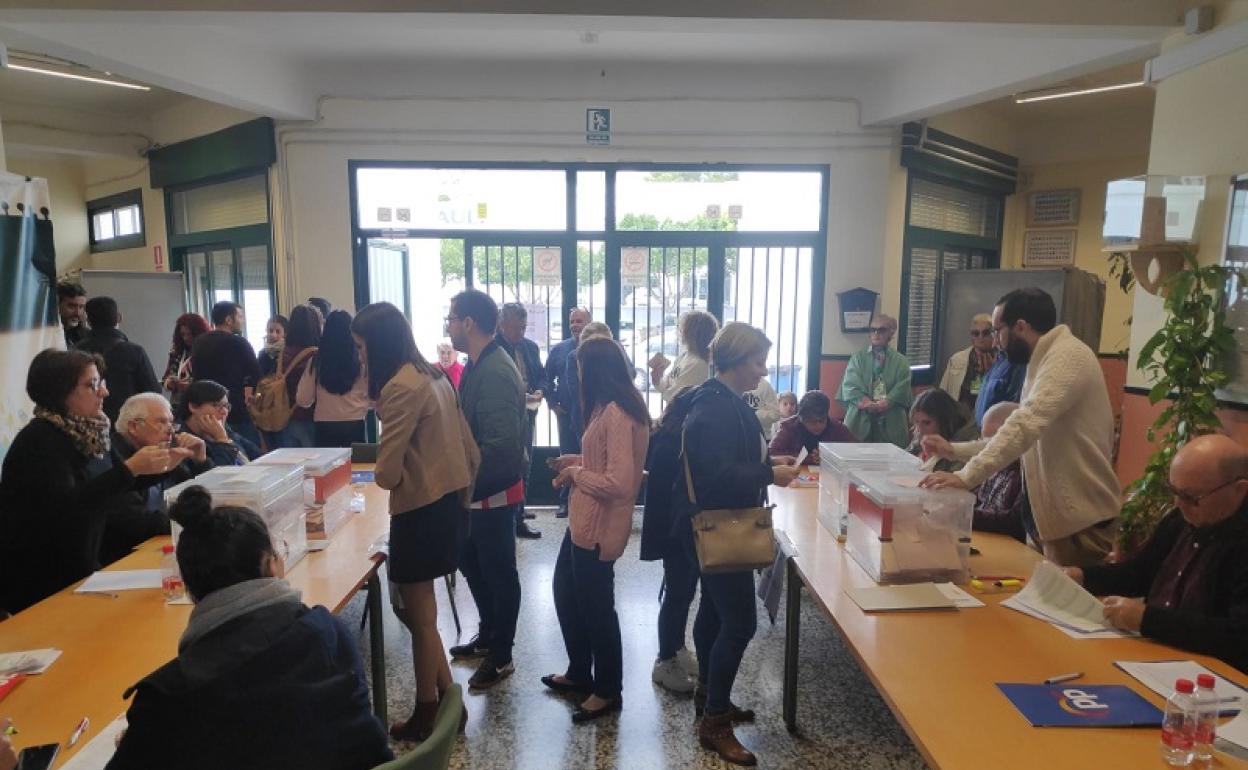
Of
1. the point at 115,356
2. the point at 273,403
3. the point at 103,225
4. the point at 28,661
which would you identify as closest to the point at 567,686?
the point at 28,661

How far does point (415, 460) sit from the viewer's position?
220cm

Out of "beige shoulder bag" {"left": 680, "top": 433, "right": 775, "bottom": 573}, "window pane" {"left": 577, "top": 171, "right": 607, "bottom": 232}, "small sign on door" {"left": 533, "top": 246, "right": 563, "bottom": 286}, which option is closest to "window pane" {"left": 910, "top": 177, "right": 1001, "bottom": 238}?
"window pane" {"left": 577, "top": 171, "right": 607, "bottom": 232}

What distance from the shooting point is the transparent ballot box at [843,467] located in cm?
252

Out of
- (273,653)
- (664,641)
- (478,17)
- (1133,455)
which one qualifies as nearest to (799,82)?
(478,17)

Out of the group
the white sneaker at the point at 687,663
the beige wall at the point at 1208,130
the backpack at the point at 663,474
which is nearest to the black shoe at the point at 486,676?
the white sneaker at the point at 687,663

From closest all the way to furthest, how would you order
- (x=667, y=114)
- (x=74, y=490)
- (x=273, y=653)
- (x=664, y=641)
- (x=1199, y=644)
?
(x=273, y=653) → (x=1199, y=644) → (x=74, y=490) → (x=664, y=641) → (x=667, y=114)

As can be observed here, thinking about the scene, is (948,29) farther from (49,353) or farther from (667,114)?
(49,353)

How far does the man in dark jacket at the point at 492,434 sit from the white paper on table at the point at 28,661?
4.02 feet

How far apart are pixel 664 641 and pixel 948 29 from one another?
3.16m

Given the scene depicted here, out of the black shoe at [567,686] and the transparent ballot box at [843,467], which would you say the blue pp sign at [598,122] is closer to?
the transparent ballot box at [843,467]

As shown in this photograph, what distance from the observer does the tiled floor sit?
243cm

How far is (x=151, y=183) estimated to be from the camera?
256 inches

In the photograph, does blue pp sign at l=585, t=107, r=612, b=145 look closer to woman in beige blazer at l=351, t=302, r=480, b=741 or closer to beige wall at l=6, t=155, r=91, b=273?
woman in beige blazer at l=351, t=302, r=480, b=741

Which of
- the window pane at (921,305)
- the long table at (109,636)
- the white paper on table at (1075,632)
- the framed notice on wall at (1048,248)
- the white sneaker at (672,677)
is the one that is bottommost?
the white sneaker at (672,677)
